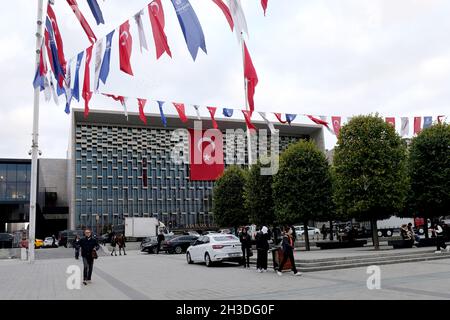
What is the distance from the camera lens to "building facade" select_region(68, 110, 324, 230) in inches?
3189

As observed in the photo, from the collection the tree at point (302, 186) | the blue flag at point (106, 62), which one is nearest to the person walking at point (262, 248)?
the blue flag at point (106, 62)

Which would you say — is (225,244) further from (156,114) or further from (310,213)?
(156,114)

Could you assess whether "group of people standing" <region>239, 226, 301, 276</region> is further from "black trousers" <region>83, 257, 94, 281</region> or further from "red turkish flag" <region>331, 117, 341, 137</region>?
"red turkish flag" <region>331, 117, 341, 137</region>

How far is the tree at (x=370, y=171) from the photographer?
2409cm

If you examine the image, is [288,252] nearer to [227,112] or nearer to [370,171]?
[370,171]

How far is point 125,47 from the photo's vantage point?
16125 millimetres

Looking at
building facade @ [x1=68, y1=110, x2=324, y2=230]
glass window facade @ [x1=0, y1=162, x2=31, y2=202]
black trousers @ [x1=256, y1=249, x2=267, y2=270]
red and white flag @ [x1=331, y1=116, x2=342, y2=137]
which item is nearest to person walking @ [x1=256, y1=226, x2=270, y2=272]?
black trousers @ [x1=256, y1=249, x2=267, y2=270]

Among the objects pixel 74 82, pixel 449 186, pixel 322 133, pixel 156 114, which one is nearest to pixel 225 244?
pixel 74 82

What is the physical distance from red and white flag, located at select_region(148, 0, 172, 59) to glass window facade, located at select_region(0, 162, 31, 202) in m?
57.4

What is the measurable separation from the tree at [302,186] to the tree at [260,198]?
12.6 feet

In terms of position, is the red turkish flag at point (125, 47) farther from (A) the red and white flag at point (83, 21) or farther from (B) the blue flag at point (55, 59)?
(B) the blue flag at point (55, 59)

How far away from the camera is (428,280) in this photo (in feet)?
41.0

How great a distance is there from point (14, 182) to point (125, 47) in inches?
2211

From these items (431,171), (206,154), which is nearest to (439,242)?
(431,171)
